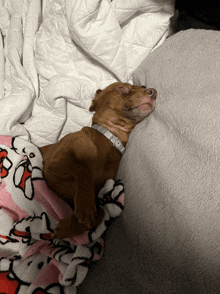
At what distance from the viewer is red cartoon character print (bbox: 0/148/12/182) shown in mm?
1177

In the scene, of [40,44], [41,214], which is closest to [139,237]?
[41,214]

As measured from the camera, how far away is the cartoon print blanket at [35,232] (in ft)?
2.86

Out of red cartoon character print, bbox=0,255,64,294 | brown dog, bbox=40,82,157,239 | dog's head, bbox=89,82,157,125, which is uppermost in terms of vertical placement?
dog's head, bbox=89,82,157,125

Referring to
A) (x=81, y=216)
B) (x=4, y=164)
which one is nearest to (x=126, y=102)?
(x=81, y=216)

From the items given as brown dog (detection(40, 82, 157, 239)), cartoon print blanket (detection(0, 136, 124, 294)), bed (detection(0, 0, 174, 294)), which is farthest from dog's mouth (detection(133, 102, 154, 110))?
cartoon print blanket (detection(0, 136, 124, 294))

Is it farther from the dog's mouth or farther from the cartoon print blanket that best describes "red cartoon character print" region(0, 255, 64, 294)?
the dog's mouth

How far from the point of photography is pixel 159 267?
746mm

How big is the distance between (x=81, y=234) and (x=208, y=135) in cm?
69

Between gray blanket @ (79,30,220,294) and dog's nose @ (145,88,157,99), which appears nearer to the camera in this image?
gray blanket @ (79,30,220,294)

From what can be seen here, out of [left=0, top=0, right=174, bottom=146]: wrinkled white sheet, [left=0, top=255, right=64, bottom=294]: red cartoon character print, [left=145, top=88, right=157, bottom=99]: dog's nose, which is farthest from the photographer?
[left=0, top=0, right=174, bottom=146]: wrinkled white sheet

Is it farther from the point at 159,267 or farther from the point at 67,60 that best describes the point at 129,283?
the point at 67,60

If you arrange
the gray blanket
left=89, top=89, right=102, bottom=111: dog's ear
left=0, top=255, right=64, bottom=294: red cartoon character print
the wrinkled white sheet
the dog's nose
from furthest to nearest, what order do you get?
left=89, top=89, right=102, bottom=111: dog's ear < the wrinkled white sheet < the dog's nose < left=0, top=255, right=64, bottom=294: red cartoon character print < the gray blanket

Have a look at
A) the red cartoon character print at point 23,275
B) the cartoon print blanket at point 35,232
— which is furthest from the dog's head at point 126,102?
the red cartoon character print at point 23,275

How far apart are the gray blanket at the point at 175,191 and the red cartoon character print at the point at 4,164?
0.67m
